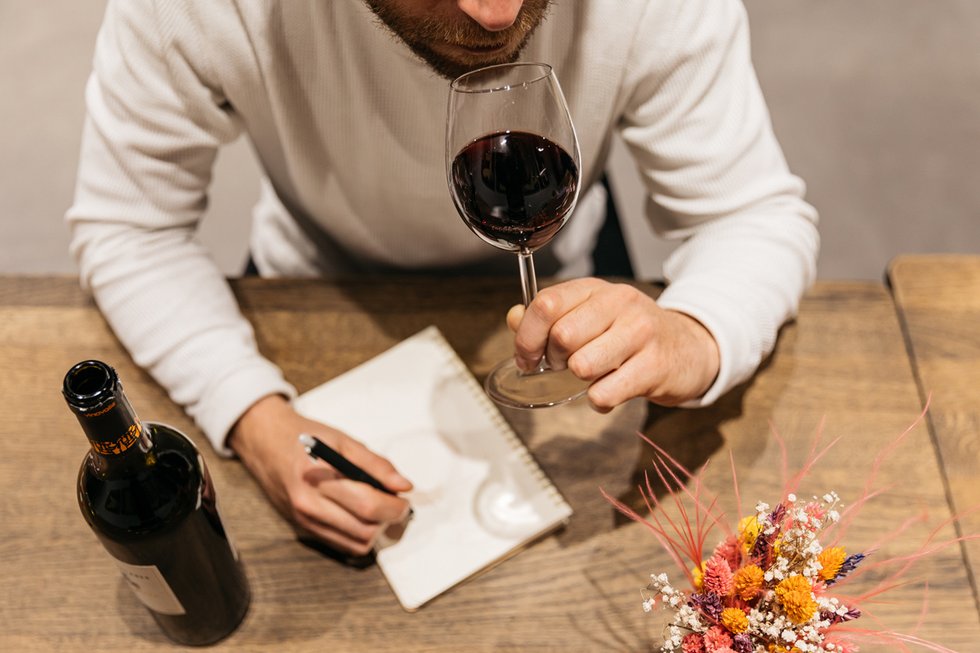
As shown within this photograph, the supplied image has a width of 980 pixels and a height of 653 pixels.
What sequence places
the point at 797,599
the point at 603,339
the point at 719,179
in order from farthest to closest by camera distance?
the point at 719,179
the point at 603,339
the point at 797,599

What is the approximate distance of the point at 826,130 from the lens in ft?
8.64

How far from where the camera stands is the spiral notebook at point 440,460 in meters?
0.95

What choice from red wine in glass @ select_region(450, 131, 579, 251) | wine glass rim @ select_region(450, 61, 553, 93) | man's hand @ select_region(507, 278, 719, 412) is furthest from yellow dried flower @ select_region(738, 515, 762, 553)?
wine glass rim @ select_region(450, 61, 553, 93)

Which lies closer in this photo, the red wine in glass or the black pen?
the red wine in glass

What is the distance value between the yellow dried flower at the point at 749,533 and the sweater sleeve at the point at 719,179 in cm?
31

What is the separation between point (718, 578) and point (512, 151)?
1.28 ft

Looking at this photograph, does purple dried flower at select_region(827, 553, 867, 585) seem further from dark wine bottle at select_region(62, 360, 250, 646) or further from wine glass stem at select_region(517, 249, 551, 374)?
dark wine bottle at select_region(62, 360, 250, 646)

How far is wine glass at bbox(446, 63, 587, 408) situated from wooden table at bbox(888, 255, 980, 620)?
0.52 metres

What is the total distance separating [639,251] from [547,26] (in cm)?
Result: 148

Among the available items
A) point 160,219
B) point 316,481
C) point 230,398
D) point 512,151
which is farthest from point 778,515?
point 160,219

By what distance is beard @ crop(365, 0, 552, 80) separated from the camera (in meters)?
0.94

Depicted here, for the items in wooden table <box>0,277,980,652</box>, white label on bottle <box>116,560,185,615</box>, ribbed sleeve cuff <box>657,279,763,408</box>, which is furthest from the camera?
ribbed sleeve cuff <box>657,279,763,408</box>

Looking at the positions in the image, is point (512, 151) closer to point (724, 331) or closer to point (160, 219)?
point (724, 331)

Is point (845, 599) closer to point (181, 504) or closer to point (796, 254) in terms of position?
point (796, 254)
